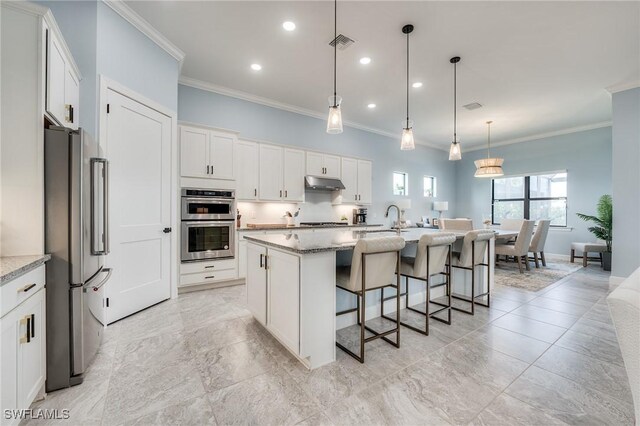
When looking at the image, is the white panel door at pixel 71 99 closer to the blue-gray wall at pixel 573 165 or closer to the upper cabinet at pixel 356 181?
the upper cabinet at pixel 356 181

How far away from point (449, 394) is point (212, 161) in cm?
378

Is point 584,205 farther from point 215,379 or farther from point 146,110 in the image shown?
point 146,110

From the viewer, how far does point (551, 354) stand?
2.13 meters

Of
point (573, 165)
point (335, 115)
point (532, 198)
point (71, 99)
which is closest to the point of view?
point (71, 99)

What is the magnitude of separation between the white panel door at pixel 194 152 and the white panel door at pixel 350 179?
2.79m

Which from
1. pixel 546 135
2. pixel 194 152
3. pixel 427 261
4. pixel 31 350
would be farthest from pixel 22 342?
pixel 546 135

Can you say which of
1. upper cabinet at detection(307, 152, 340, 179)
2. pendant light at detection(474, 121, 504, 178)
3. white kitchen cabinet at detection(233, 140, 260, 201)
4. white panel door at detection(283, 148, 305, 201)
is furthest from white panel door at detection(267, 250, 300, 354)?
pendant light at detection(474, 121, 504, 178)

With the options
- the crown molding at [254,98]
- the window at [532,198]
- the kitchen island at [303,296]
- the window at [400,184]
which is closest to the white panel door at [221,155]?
the crown molding at [254,98]

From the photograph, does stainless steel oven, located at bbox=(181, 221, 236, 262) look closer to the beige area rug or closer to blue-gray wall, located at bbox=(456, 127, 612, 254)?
the beige area rug

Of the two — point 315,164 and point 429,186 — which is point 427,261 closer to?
point 315,164

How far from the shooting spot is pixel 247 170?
4.41m

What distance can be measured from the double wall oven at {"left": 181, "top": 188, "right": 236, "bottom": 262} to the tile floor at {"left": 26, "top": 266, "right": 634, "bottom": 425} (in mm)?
1140

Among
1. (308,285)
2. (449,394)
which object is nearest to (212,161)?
(308,285)

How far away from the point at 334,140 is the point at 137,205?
393 cm
